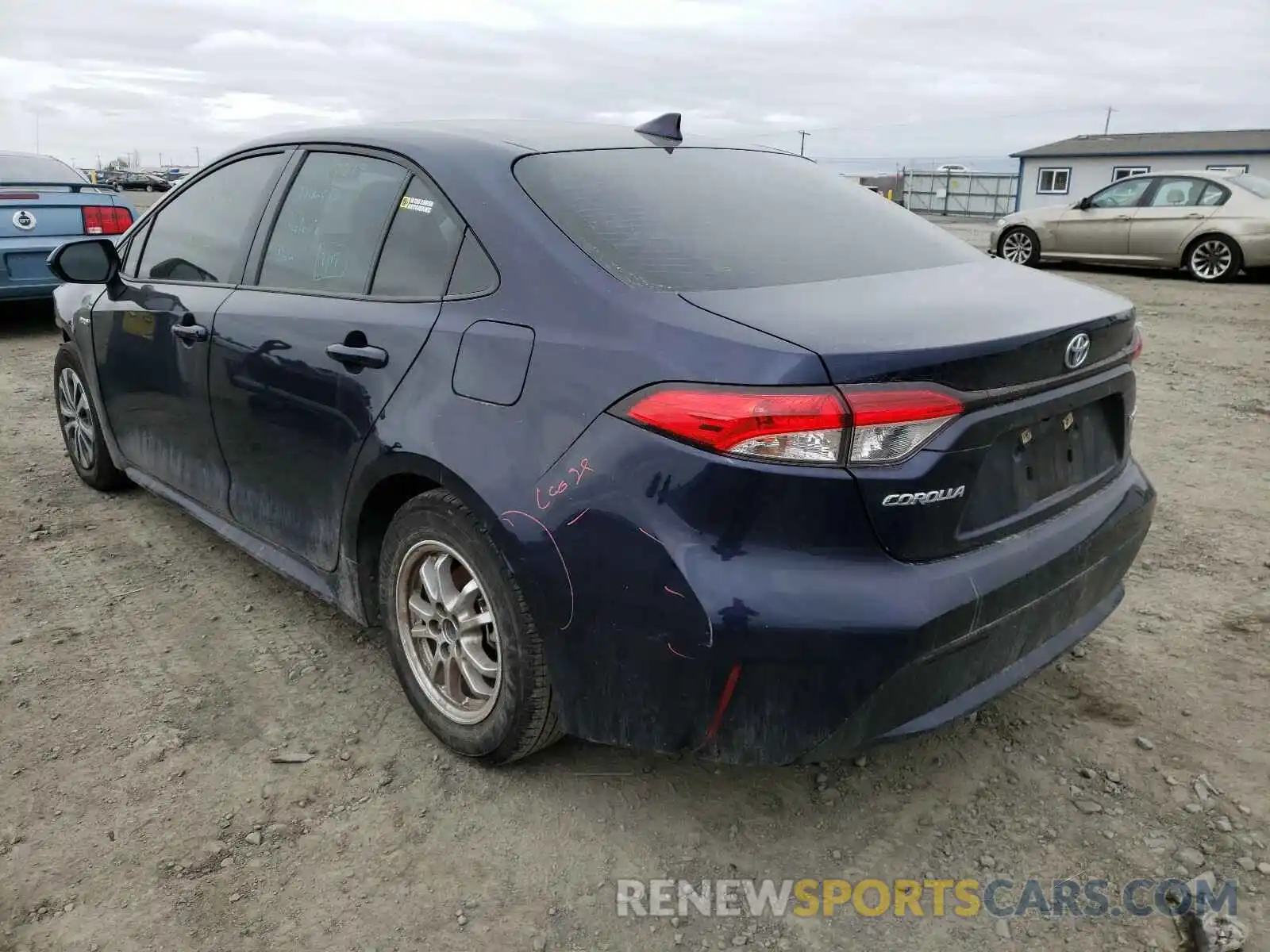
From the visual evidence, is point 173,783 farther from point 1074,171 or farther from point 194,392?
point 1074,171

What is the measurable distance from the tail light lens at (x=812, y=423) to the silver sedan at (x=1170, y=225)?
12.1 m

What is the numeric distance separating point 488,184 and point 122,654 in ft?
6.53

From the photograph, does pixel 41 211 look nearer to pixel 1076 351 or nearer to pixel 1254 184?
pixel 1076 351

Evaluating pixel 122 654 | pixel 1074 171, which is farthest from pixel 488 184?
pixel 1074 171

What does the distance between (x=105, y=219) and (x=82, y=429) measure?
4977mm

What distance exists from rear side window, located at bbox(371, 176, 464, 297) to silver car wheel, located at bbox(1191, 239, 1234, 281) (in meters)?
12.7

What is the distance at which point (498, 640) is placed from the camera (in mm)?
2352

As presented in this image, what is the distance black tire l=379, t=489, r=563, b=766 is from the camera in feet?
7.49

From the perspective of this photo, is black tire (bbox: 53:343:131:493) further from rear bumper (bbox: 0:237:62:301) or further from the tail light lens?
rear bumper (bbox: 0:237:62:301)

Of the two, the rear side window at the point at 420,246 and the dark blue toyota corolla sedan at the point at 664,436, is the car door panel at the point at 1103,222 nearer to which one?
the dark blue toyota corolla sedan at the point at 664,436

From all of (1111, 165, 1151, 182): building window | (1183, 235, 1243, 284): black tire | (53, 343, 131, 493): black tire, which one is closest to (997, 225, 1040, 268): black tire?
(1183, 235, 1243, 284): black tire

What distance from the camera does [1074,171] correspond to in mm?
32844

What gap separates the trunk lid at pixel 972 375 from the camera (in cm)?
192

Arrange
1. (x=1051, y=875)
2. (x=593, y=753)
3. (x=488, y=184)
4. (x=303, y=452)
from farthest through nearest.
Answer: (x=303, y=452)
(x=593, y=753)
(x=488, y=184)
(x=1051, y=875)
